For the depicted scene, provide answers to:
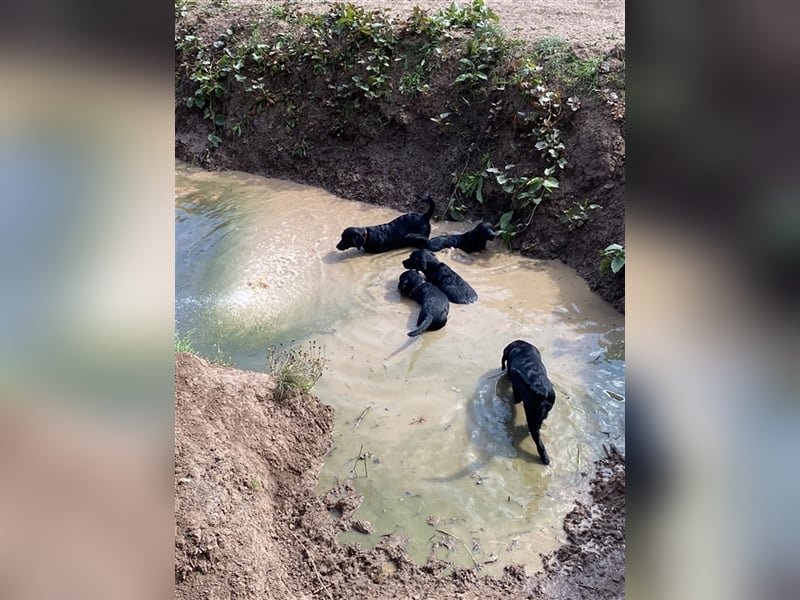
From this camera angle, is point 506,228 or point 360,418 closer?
point 360,418

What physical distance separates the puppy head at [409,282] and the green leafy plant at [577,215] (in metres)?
2.03

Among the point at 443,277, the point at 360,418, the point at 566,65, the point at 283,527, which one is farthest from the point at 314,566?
the point at 566,65

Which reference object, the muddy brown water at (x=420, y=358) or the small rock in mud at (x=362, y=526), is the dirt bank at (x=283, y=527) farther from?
the muddy brown water at (x=420, y=358)

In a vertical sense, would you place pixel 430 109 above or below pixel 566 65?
below

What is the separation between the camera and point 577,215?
25.8 feet

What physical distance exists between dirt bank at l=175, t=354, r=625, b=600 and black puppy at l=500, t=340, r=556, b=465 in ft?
1.83

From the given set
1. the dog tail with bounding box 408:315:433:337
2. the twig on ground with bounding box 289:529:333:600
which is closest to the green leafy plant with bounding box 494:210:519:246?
the dog tail with bounding box 408:315:433:337

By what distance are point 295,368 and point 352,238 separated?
312 centimetres

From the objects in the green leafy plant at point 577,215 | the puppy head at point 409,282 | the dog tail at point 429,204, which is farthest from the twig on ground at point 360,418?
the green leafy plant at point 577,215

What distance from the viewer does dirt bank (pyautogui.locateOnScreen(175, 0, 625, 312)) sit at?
317 inches

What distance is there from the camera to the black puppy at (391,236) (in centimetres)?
806

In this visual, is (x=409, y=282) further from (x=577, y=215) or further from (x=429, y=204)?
(x=577, y=215)
